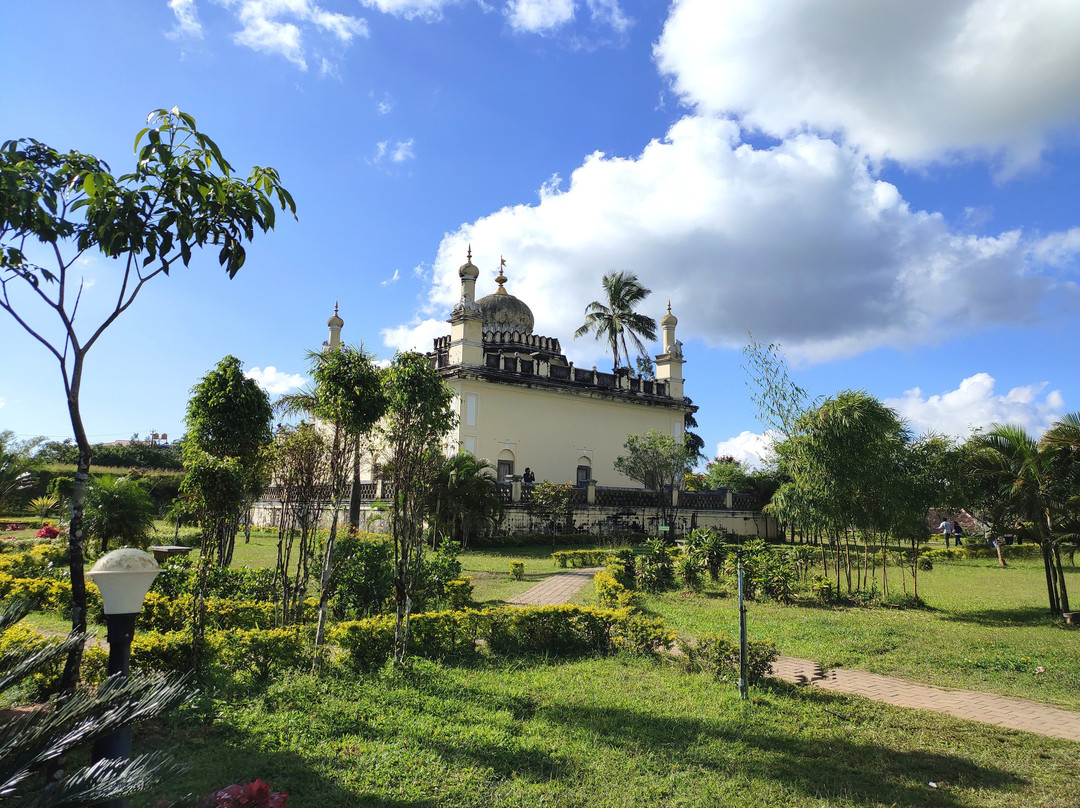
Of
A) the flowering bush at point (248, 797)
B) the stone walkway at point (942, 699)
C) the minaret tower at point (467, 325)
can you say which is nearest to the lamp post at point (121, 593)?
the flowering bush at point (248, 797)

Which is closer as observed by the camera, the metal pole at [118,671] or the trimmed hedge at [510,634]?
the metal pole at [118,671]

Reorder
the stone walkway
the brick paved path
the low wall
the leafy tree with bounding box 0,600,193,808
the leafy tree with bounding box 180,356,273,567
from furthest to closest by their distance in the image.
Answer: the low wall < the brick paved path < the leafy tree with bounding box 180,356,273,567 < the stone walkway < the leafy tree with bounding box 0,600,193,808

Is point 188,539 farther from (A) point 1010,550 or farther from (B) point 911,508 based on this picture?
(A) point 1010,550

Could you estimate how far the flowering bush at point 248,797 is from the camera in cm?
266

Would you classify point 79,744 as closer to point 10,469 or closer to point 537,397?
point 10,469

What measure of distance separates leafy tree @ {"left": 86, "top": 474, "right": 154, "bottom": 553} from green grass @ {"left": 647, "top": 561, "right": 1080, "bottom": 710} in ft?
35.2

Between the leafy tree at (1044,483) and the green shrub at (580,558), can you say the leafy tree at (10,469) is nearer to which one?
the green shrub at (580,558)

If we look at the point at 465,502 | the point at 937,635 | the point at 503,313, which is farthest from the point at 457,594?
the point at 503,313

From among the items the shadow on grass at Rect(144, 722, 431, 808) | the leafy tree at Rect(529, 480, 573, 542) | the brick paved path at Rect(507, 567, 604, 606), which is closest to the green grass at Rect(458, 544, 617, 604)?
the brick paved path at Rect(507, 567, 604, 606)

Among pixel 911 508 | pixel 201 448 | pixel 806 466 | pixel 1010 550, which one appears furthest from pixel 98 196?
pixel 1010 550

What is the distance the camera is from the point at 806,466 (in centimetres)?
1370

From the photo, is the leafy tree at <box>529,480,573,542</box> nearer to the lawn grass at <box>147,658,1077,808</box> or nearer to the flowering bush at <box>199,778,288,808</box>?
the lawn grass at <box>147,658,1077,808</box>

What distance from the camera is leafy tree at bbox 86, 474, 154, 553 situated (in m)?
13.9

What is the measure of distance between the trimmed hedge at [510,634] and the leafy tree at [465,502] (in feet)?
35.8
